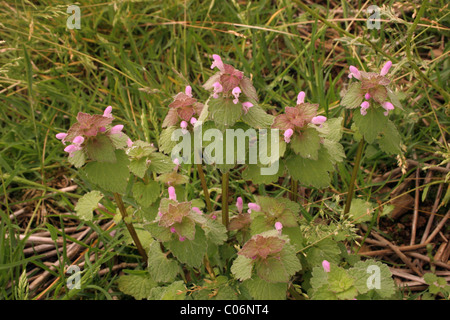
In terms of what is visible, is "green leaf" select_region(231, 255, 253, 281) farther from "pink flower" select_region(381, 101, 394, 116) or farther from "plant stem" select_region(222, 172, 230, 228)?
"pink flower" select_region(381, 101, 394, 116)

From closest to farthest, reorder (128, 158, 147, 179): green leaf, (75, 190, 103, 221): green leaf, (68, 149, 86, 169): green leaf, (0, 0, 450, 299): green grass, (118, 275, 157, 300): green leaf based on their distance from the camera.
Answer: (68, 149, 86, 169): green leaf < (128, 158, 147, 179): green leaf < (75, 190, 103, 221): green leaf < (118, 275, 157, 300): green leaf < (0, 0, 450, 299): green grass

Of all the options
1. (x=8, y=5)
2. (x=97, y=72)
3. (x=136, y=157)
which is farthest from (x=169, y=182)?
(x=8, y=5)

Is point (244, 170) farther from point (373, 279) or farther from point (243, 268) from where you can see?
point (373, 279)

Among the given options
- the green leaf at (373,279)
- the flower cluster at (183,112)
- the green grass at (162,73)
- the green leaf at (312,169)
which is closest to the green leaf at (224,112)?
the flower cluster at (183,112)

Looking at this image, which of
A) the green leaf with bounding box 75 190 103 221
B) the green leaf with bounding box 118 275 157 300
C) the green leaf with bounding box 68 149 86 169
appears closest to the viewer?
the green leaf with bounding box 68 149 86 169

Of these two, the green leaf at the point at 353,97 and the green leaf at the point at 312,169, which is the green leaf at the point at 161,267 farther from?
the green leaf at the point at 353,97

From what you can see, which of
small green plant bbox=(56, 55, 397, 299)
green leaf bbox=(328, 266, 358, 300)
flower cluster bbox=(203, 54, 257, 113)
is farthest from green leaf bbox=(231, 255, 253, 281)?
flower cluster bbox=(203, 54, 257, 113)
